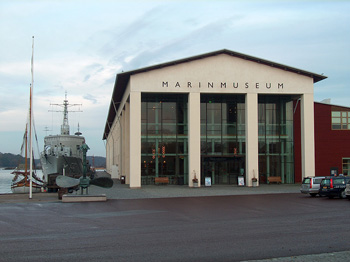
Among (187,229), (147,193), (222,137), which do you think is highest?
(222,137)

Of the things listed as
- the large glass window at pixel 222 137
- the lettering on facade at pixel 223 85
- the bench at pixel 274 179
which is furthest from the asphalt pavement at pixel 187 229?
the bench at pixel 274 179

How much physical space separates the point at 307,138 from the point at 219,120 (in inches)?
319

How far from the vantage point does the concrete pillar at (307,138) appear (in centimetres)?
3666

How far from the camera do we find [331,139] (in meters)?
43.5

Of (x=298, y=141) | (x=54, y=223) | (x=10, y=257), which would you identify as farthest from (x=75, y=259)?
(x=298, y=141)

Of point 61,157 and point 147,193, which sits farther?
point 61,157

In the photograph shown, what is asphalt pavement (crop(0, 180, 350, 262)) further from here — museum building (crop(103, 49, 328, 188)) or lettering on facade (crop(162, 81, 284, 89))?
lettering on facade (crop(162, 81, 284, 89))

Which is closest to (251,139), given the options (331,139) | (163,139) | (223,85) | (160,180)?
(223,85)

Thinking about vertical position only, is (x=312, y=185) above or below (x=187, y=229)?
above

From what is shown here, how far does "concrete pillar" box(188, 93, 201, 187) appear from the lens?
117ft

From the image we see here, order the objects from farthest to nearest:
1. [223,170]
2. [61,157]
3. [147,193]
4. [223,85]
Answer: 1. [61,157]
2. [223,170]
3. [223,85]
4. [147,193]

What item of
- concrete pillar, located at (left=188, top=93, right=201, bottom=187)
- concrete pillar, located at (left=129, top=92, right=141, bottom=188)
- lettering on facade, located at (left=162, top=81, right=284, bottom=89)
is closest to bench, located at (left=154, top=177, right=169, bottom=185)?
concrete pillar, located at (left=188, top=93, right=201, bottom=187)

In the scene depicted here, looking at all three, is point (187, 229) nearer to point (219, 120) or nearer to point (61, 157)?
point (219, 120)

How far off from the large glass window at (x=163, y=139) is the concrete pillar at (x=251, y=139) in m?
5.97
